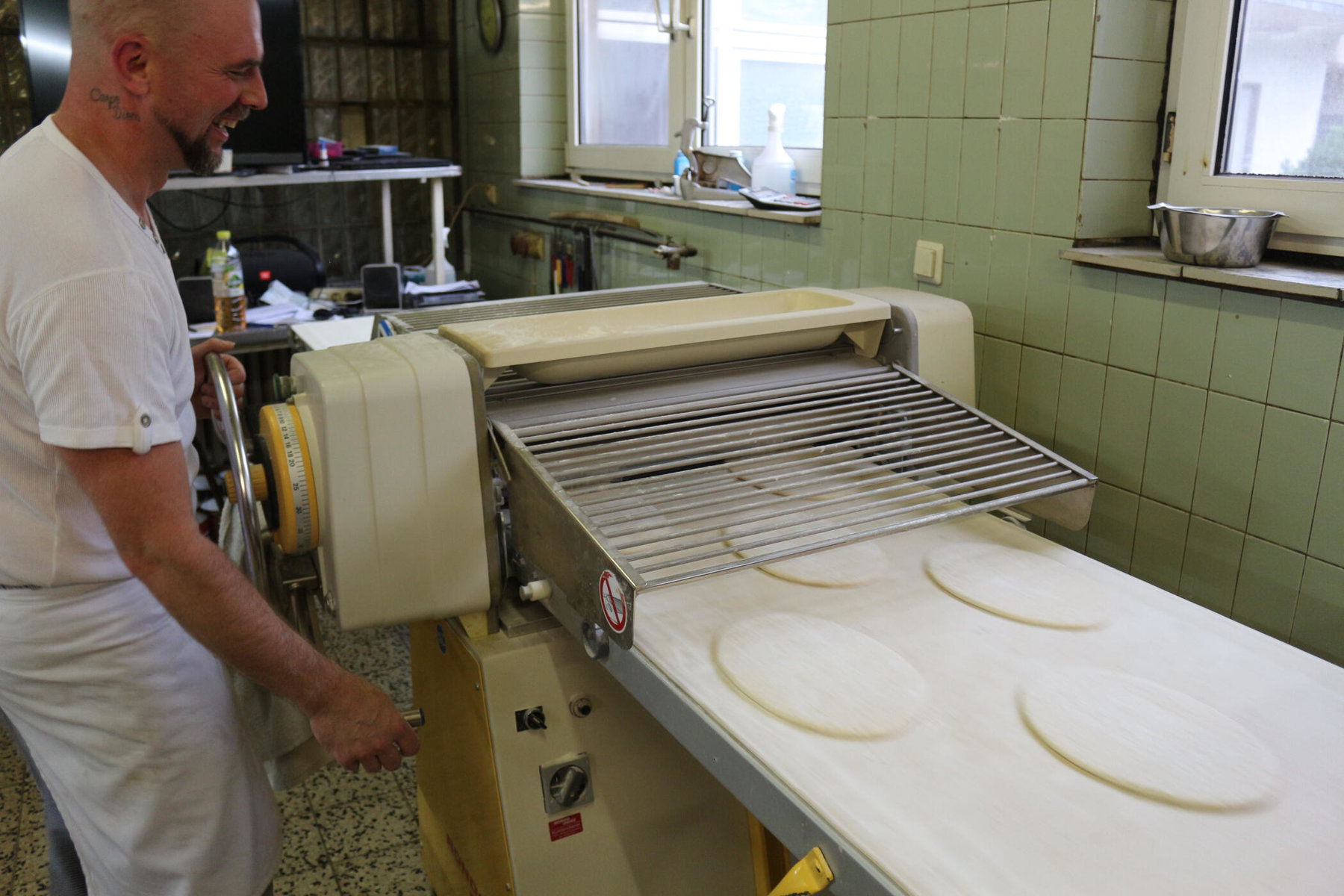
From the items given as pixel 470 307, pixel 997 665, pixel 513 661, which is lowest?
pixel 513 661

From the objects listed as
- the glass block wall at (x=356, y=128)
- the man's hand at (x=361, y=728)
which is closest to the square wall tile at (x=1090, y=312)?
the man's hand at (x=361, y=728)

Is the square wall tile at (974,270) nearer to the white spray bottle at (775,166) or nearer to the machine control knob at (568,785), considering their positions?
the white spray bottle at (775,166)

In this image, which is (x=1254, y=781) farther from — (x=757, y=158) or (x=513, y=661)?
(x=757, y=158)

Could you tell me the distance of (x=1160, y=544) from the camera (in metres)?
1.47

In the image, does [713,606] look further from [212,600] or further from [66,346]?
[66,346]

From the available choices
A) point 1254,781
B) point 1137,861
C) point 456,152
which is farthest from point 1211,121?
point 456,152

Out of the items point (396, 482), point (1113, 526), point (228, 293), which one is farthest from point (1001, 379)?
point (228, 293)

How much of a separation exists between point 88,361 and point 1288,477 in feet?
4.53

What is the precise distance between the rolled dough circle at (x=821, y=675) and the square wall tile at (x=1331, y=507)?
2.11 feet

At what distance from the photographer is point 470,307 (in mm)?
1597

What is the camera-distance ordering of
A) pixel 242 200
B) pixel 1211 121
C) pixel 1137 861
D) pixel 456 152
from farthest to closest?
pixel 456 152, pixel 242 200, pixel 1211 121, pixel 1137 861

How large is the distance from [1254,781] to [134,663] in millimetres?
1122

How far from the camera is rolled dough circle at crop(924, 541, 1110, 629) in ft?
3.56

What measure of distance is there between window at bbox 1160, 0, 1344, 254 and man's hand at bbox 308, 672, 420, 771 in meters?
1.35
